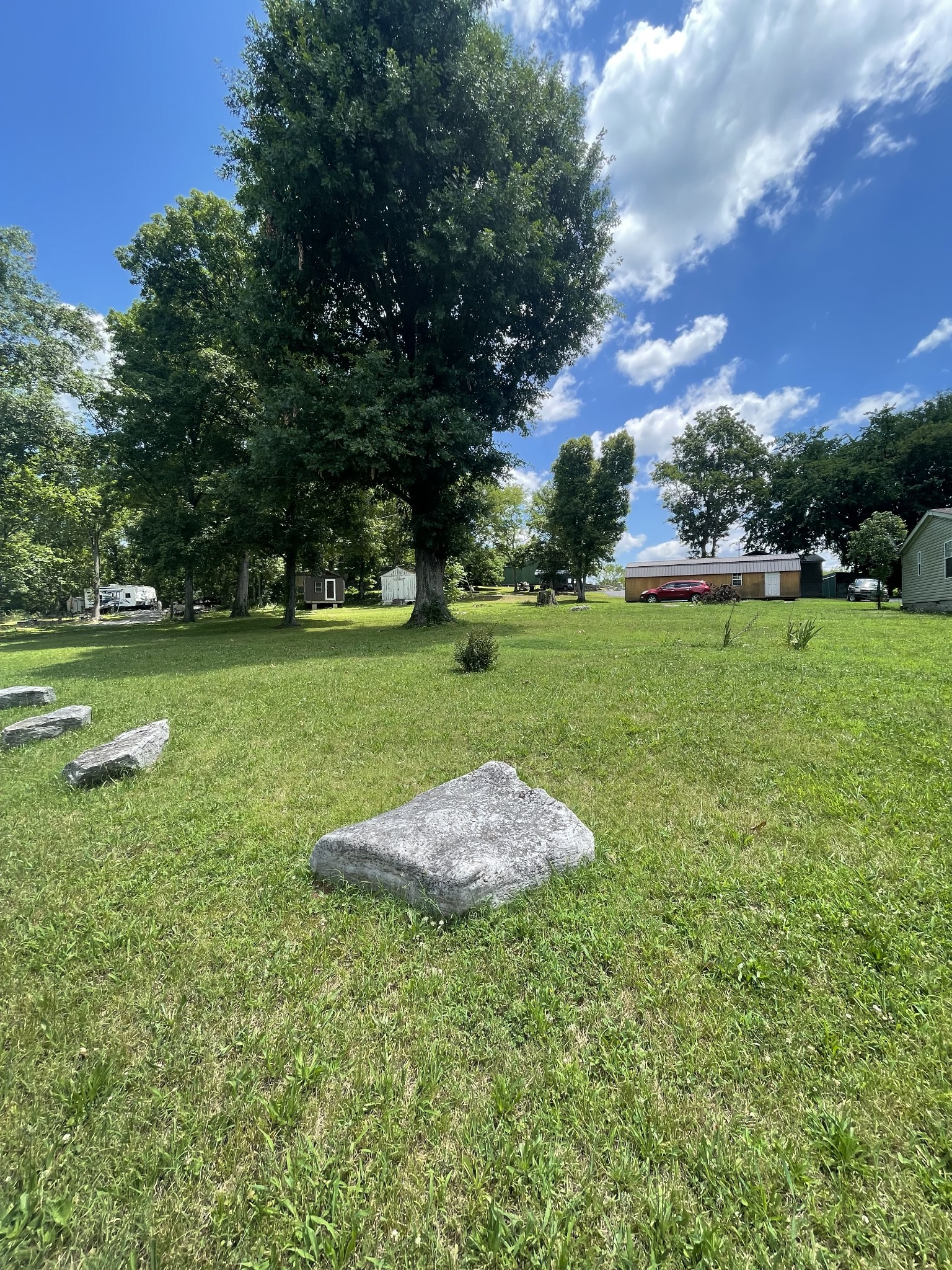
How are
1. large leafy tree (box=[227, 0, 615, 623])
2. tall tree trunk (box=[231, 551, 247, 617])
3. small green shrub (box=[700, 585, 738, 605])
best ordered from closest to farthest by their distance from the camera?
large leafy tree (box=[227, 0, 615, 623]) → tall tree trunk (box=[231, 551, 247, 617]) → small green shrub (box=[700, 585, 738, 605])

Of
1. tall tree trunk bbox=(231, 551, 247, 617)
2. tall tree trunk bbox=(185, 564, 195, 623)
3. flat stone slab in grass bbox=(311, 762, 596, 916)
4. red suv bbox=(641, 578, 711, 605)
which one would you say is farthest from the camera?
red suv bbox=(641, 578, 711, 605)

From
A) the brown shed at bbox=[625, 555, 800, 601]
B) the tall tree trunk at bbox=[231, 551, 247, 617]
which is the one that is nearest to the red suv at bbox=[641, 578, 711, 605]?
the brown shed at bbox=[625, 555, 800, 601]

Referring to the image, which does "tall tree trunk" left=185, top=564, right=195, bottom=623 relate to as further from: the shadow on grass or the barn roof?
the barn roof

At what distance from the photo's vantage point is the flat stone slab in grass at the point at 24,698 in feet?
25.5

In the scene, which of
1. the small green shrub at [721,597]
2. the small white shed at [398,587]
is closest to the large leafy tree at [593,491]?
the small green shrub at [721,597]

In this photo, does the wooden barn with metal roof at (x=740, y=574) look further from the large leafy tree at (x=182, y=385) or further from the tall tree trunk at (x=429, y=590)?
the large leafy tree at (x=182, y=385)

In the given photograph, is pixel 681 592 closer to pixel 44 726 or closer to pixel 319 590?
pixel 319 590

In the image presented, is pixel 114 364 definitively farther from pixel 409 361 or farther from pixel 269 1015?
pixel 269 1015

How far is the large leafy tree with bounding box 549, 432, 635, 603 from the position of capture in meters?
34.3

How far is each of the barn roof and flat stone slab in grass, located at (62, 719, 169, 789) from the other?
3880 cm

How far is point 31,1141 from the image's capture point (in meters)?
1.65

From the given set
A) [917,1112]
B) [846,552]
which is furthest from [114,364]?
[846,552]

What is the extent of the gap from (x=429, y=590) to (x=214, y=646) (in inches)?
298

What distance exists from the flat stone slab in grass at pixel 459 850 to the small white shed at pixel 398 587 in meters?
43.6
